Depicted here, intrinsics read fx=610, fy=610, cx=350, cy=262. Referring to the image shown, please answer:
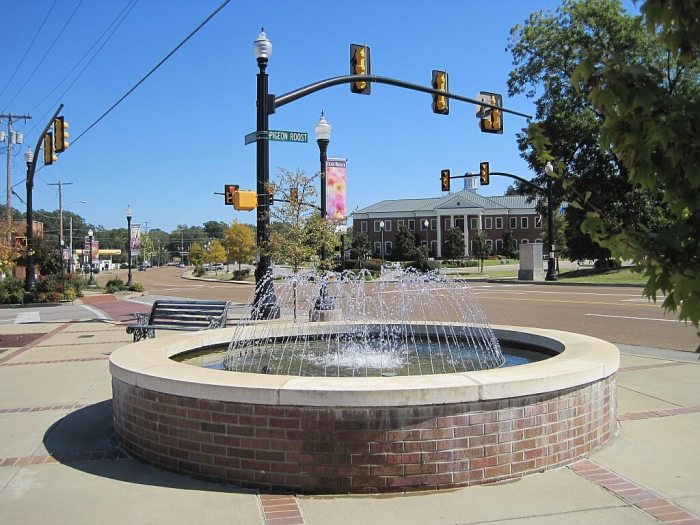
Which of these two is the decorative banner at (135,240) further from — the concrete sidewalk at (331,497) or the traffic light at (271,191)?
the concrete sidewalk at (331,497)

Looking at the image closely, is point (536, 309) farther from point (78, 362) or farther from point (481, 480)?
point (481, 480)

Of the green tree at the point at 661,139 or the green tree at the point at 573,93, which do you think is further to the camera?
the green tree at the point at 573,93

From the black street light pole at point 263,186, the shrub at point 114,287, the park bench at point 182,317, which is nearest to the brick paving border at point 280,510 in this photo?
the park bench at point 182,317

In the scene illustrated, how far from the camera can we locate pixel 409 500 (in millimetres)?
4473

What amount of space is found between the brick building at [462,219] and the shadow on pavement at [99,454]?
89.8 metres

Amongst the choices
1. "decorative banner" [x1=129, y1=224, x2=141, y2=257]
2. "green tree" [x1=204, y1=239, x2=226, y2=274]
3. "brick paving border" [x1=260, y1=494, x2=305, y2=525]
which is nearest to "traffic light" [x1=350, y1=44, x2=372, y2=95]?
"brick paving border" [x1=260, y1=494, x2=305, y2=525]

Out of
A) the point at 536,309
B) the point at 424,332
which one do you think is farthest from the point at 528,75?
the point at 424,332

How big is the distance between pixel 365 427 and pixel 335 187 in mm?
12726

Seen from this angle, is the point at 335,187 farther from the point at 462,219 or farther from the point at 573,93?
the point at 462,219

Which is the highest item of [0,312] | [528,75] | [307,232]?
[528,75]

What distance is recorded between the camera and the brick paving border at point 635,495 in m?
4.09

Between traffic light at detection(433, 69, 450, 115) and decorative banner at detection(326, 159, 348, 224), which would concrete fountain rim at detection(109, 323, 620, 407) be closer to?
decorative banner at detection(326, 159, 348, 224)

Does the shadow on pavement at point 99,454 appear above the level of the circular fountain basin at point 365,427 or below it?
below

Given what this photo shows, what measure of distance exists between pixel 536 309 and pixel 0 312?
20.5 meters
